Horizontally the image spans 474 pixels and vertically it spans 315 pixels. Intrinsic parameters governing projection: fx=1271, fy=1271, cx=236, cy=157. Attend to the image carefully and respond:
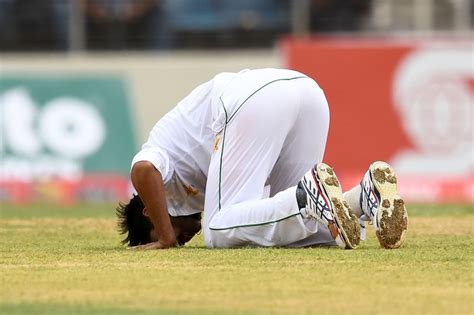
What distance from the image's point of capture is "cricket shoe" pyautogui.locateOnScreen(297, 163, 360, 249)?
7043 mm

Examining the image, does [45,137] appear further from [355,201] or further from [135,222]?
[355,201]

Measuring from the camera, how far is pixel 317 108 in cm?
773

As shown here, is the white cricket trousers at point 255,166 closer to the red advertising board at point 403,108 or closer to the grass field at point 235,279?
the grass field at point 235,279

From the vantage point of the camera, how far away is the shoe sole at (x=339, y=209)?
7035 mm

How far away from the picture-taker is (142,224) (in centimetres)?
792

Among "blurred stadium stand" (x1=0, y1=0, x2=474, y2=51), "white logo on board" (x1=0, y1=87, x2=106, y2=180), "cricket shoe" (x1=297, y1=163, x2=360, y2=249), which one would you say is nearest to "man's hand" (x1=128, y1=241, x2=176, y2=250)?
"cricket shoe" (x1=297, y1=163, x2=360, y2=249)

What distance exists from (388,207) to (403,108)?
843cm

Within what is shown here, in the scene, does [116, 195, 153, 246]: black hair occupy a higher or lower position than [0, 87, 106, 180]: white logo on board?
higher

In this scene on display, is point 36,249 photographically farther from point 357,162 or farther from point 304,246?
point 357,162

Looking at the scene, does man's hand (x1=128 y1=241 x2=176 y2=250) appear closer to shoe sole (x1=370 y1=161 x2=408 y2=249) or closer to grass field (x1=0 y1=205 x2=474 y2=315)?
grass field (x1=0 y1=205 x2=474 y2=315)

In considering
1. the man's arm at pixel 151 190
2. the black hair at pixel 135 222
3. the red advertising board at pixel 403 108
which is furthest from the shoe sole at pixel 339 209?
the red advertising board at pixel 403 108

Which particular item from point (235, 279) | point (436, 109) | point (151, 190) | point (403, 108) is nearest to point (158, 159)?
point (151, 190)

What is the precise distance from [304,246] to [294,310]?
243 centimetres

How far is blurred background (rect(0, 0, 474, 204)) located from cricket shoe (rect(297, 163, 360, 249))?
26.7ft
